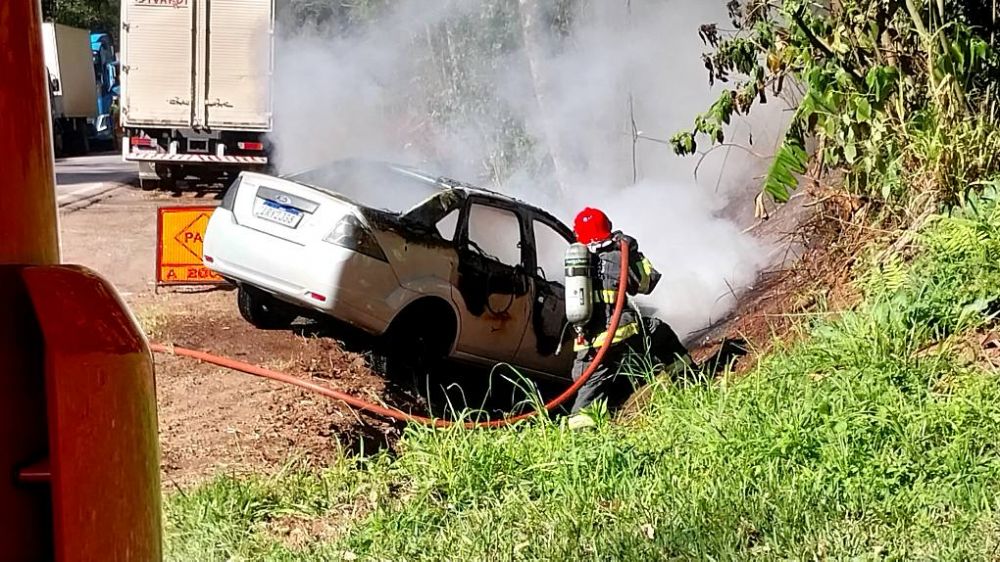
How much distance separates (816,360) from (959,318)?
76 cm

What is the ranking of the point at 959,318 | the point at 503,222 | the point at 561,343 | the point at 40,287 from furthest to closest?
the point at 561,343, the point at 503,222, the point at 959,318, the point at 40,287

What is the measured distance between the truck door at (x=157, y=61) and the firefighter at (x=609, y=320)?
1163 cm

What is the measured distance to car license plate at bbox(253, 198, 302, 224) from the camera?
25.1ft

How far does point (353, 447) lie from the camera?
6359 millimetres

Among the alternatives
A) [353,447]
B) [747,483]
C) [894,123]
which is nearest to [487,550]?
[747,483]

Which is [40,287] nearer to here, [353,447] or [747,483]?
[747,483]

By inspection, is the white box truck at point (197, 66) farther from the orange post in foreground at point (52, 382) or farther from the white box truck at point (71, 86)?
the orange post in foreground at point (52, 382)

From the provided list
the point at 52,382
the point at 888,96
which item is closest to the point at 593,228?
the point at 888,96

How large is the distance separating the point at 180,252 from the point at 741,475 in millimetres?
6990

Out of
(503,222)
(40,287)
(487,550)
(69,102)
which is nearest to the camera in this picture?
(40,287)

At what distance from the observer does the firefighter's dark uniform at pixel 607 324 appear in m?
7.39

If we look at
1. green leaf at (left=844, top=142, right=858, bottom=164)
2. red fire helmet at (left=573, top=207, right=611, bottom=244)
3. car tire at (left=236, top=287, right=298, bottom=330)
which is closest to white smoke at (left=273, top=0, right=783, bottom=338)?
red fire helmet at (left=573, top=207, right=611, bottom=244)

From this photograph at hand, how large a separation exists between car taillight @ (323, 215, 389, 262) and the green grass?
75.1 inches

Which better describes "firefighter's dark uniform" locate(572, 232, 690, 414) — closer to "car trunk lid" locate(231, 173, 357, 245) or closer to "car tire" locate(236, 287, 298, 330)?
"car trunk lid" locate(231, 173, 357, 245)
